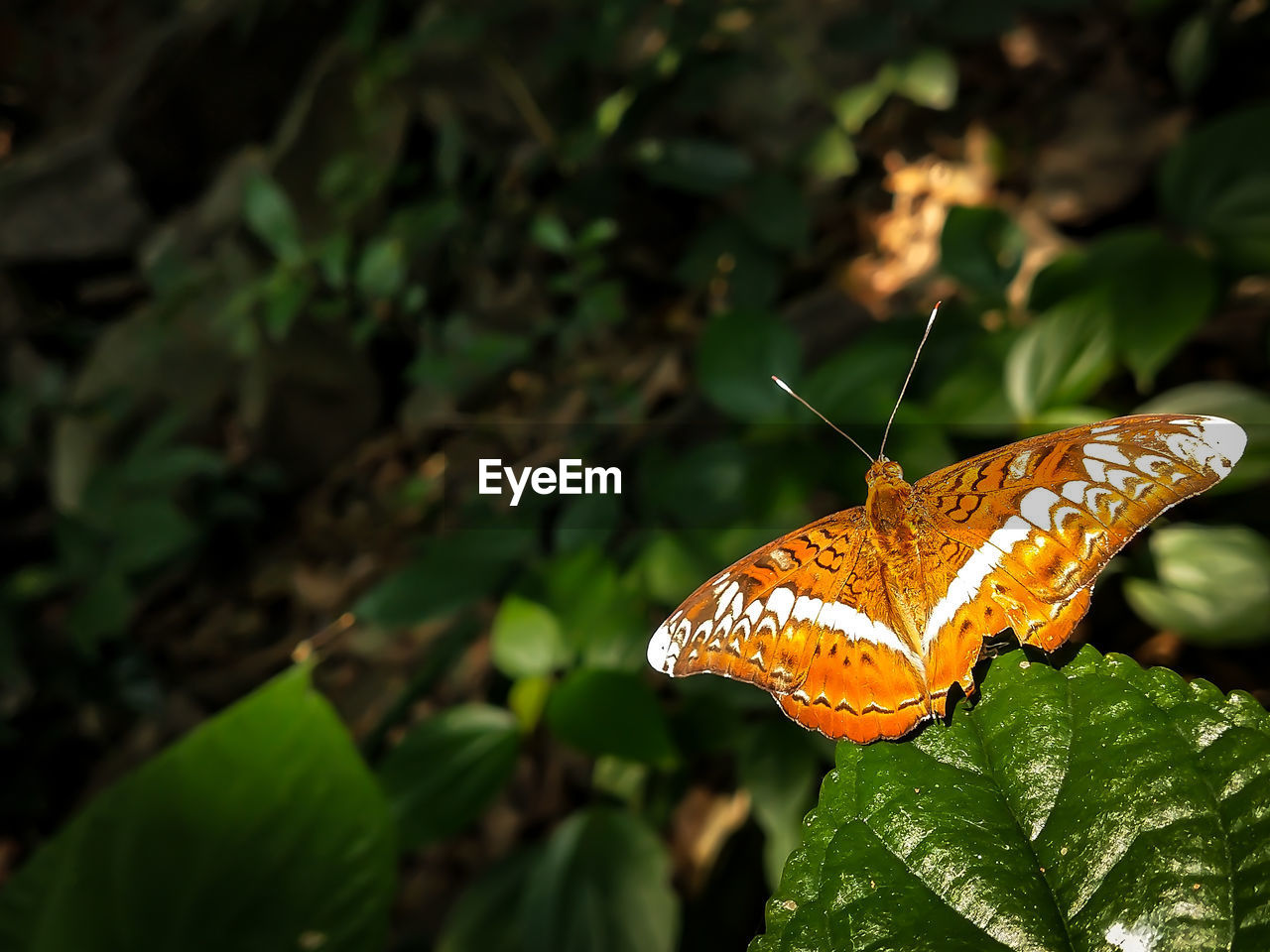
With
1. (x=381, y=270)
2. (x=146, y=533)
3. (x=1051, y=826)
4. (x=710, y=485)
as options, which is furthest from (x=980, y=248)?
(x=146, y=533)

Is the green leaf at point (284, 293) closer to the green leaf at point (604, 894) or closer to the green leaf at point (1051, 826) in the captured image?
the green leaf at point (604, 894)

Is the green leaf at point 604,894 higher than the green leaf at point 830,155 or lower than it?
lower

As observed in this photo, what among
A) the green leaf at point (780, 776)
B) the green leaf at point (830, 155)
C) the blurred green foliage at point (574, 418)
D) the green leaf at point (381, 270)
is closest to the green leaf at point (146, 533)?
the blurred green foliage at point (574, 418)

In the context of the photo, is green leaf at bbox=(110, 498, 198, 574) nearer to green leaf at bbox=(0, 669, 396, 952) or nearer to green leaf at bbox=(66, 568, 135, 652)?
green leaf at bbox=(66, 568, 135, 652)

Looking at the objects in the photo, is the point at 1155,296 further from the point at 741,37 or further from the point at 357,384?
the point at 357,384

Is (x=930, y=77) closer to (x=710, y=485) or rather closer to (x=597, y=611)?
(x=710, y=485)

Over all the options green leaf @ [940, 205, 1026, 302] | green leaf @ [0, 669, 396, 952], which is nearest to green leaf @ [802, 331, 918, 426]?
green leaf @ [940, 205, 1026, 302]
